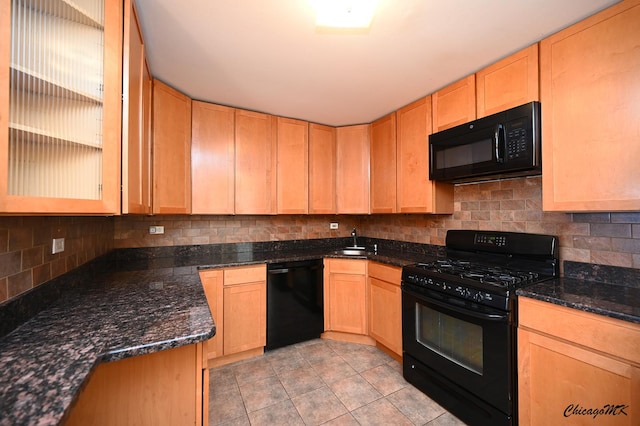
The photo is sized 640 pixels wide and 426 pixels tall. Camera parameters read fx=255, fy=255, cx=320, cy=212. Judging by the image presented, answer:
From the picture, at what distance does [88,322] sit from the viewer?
1005 mm

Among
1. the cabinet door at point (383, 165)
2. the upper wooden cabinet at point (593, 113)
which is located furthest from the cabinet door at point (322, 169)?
the upper wooden cabinet at point (593, 113)

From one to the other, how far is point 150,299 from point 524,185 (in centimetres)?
252

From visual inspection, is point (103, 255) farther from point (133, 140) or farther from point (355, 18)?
point (355, 18)

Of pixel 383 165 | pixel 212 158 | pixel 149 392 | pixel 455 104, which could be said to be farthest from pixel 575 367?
pixel 212 158

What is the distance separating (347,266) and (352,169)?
3.70 ft

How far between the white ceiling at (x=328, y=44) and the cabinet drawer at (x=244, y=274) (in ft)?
5.05

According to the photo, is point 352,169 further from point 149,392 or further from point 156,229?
point 149,392

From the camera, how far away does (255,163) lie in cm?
261

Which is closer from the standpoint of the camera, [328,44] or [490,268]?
[328,44]

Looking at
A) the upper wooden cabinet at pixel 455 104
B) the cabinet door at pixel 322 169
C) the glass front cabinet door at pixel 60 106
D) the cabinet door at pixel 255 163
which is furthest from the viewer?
the cabinet door at pixel 322 169

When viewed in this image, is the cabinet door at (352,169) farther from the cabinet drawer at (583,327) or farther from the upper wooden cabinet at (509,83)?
the cabinet drawer at (583,327)

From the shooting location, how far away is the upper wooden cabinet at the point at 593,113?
1.23 m

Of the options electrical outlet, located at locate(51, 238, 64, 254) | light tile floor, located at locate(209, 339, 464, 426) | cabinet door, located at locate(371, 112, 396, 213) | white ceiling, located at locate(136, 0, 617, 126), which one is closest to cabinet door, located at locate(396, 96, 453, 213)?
cabinet door, located at locate(371, 112, 396, 213)

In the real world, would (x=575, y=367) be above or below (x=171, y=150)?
below
